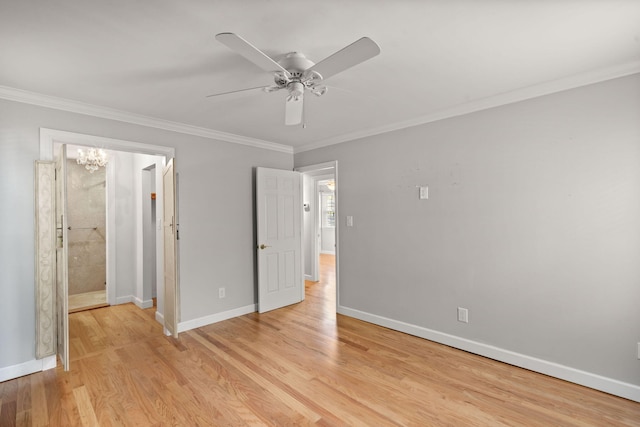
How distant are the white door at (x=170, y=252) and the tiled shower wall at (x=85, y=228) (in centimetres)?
293

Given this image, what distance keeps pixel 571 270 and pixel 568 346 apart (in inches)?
24.9

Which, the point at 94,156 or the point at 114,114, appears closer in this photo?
the point at 114,114

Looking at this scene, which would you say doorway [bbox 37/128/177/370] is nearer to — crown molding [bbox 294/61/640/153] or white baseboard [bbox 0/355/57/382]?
white baseboard [bbox 0/355/57/382]

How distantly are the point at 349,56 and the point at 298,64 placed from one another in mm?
533

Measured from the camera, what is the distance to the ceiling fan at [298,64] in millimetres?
1437

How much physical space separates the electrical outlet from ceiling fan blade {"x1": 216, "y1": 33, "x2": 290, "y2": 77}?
2806 mm

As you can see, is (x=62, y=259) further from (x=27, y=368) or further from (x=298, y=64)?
(x=298, y=64)

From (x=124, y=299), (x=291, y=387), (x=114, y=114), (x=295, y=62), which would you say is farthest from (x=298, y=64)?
(x=124, y=299)

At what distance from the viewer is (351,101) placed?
9.40ft

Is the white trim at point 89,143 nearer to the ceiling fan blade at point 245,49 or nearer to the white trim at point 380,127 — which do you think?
the white trim at point 380,127

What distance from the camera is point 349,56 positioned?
5.15 ft

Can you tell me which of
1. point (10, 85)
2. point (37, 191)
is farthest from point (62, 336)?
point (10, 85)

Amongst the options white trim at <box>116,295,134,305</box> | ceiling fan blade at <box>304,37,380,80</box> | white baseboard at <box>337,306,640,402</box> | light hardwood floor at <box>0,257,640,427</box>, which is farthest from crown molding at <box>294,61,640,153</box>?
white trim at <box>116,295,134,305</box>

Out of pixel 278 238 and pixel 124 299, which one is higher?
pixel 278 238
